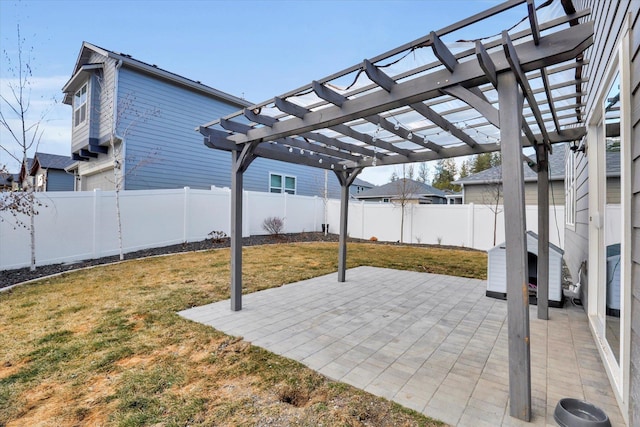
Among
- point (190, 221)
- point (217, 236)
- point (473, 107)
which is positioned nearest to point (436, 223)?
point (217, 236)

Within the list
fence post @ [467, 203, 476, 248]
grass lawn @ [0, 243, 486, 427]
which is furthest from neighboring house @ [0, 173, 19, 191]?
fence post @ [467, 203, 476, 248]

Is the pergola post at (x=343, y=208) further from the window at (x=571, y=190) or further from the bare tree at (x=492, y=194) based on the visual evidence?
the bare tree at (x=492, y=194)

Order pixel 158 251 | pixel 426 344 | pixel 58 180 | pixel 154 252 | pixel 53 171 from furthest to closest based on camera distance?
1. pixel 58 180
2. pixel 53 171
3. pixel 158 251
4. pixel 154 252
5. pixel 426 344

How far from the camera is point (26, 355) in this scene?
288 centimetres

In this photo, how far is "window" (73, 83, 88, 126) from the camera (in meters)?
10.5

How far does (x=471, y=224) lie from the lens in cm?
1089

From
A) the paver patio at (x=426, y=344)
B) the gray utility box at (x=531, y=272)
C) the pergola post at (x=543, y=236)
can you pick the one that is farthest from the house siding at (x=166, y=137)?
the pergola post at (x=543, y=236)

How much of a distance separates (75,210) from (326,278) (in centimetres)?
599

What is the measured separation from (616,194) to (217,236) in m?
9.65

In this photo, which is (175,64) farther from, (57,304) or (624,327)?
(624,327)

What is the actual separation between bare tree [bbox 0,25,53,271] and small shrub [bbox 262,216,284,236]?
6.67 metres

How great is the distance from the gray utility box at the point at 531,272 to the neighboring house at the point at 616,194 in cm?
75

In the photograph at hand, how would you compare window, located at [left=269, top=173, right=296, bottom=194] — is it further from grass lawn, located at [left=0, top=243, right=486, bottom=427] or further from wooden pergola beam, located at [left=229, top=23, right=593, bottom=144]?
wooden pergola beam, located at [left=229, top=23, right=593, bottom=144]

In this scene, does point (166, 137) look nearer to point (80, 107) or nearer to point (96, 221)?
point (80, 107)
